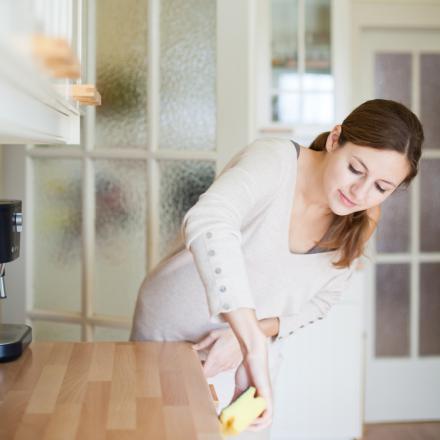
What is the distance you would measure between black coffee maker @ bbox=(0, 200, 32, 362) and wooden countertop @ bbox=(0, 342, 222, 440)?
0.07 feet

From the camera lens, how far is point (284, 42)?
9.86 feet

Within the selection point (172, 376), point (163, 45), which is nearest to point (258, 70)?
point (163, 45)

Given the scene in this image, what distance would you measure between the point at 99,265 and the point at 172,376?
1097 mm

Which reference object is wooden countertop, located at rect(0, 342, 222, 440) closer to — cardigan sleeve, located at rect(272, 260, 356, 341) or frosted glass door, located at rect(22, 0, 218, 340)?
cardigan sleeve, located at rect(272, 260, 356, 341)

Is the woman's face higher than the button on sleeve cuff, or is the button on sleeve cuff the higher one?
the woman's face

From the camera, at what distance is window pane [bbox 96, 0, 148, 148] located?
2.19 meters

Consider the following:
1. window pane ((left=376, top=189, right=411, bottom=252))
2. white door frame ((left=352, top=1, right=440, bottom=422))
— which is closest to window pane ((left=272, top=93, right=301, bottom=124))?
white door frame ((left=352, top=1, right=440, bottom=422))

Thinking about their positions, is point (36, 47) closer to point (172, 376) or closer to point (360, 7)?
point (172, 376)

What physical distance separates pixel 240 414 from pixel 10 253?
0.67 metres

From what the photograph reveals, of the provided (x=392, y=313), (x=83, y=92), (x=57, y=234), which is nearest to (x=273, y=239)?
(x=83, y=92)

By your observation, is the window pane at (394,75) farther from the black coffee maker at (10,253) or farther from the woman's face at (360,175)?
the black coffee maker at (10,253)

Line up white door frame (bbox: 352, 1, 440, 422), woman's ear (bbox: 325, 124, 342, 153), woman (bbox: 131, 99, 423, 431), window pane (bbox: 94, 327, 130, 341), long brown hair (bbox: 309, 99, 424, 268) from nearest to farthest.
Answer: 1. woman (bbox: 131, 99, 423, 431)
2. long brown hair (bbox: 309, 99, 424, 268)
3. woman's ear (bbox: 325, 124, 342, 153)
4. window pane (bbox: 94, 327, 130, 341)
5. white door frame (bbox: 352, 1, 440, 422)

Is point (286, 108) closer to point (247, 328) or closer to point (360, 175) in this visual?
point (360, 175)

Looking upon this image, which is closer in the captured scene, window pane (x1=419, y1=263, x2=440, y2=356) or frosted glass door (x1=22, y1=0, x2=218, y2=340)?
frosted glass door (x1=22, y1=0, x2=218, y2=340)
